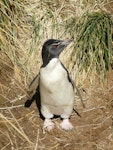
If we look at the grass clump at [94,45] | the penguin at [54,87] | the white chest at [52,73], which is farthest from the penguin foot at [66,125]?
the grass clump at [94,45]

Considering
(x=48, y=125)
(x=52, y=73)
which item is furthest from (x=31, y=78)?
(x=52, y=73)

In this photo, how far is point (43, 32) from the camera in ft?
13.9

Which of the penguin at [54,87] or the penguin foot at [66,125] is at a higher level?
the penguin at [54,87]

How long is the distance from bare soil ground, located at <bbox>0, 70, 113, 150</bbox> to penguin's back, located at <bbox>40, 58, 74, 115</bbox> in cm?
17

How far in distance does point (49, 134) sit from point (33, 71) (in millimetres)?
649

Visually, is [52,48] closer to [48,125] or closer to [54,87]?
[54,87]

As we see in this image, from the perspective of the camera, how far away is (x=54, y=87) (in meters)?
3.60

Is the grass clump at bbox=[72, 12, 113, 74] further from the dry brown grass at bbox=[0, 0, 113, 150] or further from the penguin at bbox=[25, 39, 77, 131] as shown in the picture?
the penguin at bbox=[25, 39, 77, 131]

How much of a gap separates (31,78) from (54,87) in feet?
1.99

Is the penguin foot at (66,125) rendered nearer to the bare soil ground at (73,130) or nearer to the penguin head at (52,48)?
the bare soil ground at (73,130)

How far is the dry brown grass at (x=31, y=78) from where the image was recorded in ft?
12.1

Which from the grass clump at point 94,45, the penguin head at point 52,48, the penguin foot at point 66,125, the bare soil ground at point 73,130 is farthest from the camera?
the grass clump at point 94,45

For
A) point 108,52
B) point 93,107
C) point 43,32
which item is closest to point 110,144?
point 93,107

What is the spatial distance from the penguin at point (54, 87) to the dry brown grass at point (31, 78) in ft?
0.35
